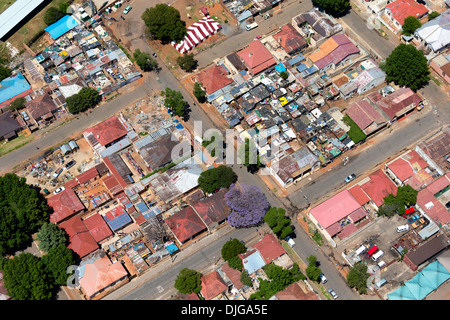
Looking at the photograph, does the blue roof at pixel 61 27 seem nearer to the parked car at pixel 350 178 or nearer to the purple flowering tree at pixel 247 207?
the purple flowering tree at pixel 247 207

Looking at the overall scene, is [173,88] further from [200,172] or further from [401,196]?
[401,196]

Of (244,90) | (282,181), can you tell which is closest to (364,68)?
(244,90)

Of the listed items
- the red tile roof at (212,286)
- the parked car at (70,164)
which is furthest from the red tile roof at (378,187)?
the parked car at (70,164)

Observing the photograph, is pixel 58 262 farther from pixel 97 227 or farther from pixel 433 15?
pixel 433 15

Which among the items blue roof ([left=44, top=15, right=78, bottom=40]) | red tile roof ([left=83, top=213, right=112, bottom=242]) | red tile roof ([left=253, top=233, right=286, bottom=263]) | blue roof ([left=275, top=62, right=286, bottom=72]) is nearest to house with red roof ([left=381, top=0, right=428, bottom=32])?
blue roof ([left=275, top=62, right=286, bottom=72])

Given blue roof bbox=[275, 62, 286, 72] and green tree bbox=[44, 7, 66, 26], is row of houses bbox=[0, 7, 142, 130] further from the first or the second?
blue roof bbox=[275, 62, 286, 72]

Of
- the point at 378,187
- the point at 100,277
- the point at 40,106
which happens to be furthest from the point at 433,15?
the point at 100,277

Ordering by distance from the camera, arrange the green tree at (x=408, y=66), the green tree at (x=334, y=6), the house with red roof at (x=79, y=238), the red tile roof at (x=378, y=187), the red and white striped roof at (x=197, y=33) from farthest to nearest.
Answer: the red and white striped roof at (x=197, y=33) → the green tree at (x=334, y=6) → the green tree at (x=408, y=66) → the red tile roof at (x=378, y=187) → the house with red roof at (x=79, y=238)
